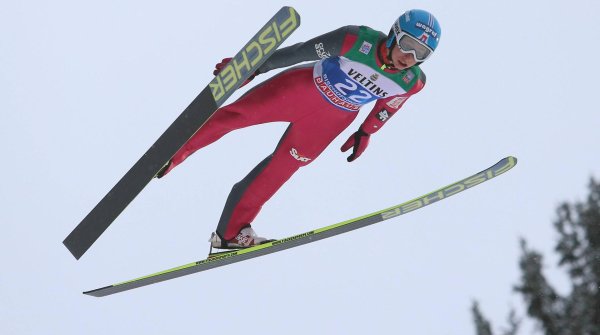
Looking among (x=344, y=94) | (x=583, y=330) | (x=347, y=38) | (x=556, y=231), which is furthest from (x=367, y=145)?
(x=556, y=231)

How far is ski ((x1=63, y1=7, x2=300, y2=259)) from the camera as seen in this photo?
4.06m

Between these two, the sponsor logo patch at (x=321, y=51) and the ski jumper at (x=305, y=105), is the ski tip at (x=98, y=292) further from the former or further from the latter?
the sponsor logo patch at (x=321, y=51)

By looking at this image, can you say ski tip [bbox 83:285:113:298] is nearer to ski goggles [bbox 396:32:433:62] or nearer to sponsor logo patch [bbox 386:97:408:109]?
sponsor logo patch [bbox 386:97:408:109]

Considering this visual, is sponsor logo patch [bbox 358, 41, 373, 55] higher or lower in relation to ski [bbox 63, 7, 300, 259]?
higher

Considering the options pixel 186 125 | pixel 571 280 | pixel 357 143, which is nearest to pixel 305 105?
pixel 357 143

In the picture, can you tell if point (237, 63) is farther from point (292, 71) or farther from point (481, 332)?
point (481, 332)

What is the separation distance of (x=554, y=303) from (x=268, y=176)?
462 cm

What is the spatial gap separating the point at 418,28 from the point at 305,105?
3.06 feet

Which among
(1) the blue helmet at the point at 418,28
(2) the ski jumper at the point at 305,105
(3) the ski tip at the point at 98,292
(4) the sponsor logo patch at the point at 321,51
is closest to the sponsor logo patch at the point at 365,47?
(2) the ski jumper at the point at 305,105

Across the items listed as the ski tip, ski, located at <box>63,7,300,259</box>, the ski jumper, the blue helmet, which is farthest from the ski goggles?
the ski tip

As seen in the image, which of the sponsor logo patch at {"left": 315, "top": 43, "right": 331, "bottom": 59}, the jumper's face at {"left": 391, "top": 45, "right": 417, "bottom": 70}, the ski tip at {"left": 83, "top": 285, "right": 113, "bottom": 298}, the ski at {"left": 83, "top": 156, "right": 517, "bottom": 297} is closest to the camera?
the sponsor logo patch at {"left": 315, "top": 43, "right": 331, "bottom": 59}

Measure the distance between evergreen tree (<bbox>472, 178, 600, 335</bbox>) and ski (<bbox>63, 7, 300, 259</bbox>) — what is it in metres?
4.83

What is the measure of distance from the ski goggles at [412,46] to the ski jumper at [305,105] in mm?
155

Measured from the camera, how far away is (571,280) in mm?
9180
